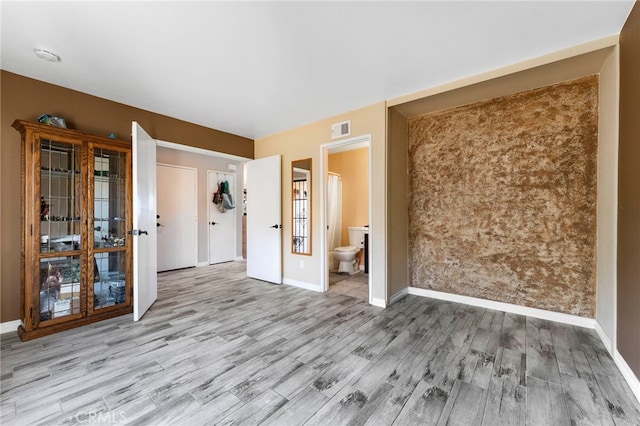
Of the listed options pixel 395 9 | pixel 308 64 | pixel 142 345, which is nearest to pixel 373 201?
pixel 308 64

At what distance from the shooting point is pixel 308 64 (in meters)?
2.34

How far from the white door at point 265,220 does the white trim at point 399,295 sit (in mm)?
1826

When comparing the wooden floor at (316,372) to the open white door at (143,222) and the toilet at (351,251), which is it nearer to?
the open white door at (143,222)

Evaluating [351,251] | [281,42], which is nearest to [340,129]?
[281,42]

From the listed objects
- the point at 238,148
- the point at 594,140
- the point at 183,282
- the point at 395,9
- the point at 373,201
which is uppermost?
the point at 395,9

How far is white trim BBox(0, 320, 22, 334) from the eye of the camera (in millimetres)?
2418

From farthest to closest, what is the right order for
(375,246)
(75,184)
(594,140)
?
1. (375,246)
2. (75,184)
3. (594,140)

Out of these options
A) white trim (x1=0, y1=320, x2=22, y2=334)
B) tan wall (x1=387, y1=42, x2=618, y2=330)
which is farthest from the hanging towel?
tan wall (x1=387, y1=42, x2=618, y2=330)

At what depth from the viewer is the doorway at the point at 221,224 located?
5.82 meters

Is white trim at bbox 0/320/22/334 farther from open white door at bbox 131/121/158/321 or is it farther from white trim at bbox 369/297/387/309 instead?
white trim at bbox 369/297/387/309

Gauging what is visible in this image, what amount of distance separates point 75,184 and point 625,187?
193 inches

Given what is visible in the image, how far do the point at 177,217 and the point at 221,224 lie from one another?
37.9 inches

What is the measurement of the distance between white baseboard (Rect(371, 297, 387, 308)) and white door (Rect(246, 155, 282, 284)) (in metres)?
1.64

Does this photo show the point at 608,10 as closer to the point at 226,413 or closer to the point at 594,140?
the point at 594,140
